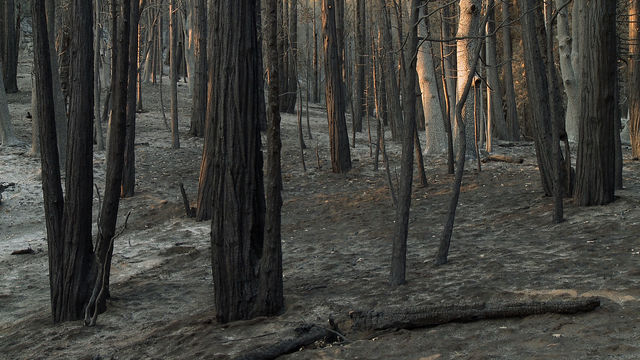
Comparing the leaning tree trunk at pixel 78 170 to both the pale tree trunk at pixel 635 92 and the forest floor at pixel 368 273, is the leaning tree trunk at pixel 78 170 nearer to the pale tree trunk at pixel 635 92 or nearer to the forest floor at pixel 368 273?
the forest floor at pixel 368 273

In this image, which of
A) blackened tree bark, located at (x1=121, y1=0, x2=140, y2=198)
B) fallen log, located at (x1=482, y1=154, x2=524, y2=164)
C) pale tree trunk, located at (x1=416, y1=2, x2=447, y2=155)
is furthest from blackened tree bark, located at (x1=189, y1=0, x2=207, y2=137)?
fallen log, located at (x1=482, y1=154, x2=524, y2=164)

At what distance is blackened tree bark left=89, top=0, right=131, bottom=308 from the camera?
778 centimetres

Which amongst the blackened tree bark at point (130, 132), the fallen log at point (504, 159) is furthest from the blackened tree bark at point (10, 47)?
the fallen log at point (504, 159)

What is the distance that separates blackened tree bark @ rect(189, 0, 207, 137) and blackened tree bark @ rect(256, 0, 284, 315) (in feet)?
33.2

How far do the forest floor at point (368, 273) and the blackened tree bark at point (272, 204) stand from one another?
25 centimetres

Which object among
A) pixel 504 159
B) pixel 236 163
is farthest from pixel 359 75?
pixel 236 163

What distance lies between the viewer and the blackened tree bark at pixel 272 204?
21.4 feet

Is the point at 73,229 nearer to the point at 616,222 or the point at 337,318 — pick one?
the point at 337,318

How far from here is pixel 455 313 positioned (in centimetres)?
539

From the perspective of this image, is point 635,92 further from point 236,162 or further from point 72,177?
point 72,177

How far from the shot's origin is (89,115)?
7688 millimetres

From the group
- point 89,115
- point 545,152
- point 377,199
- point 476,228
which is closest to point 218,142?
point 89,115

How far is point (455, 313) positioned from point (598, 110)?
16.5 ft

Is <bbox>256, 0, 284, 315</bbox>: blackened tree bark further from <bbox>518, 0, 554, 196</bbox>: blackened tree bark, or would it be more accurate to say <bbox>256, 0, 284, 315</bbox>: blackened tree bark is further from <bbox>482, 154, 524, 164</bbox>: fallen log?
<bbox>482, 154, 524, 164</bbox>: fallen log
